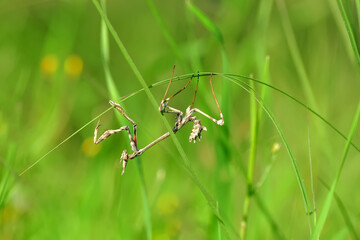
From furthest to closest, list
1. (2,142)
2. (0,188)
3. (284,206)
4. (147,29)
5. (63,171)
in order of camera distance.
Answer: (147,29) → (63,171) → (284,206) → (2,142) → (0,188)

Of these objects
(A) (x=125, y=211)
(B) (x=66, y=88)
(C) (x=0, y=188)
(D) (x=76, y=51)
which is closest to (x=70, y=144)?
(B) (x=66, y=88)

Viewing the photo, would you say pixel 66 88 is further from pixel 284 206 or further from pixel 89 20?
pixel 89 20

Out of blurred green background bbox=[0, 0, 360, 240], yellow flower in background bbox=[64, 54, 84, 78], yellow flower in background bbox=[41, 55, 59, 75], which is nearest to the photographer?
blurred green background bbox=[0, 0, 360, 240]

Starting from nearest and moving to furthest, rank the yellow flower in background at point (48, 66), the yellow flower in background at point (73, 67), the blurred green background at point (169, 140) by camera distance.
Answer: the blurred green background at point (169, 140) → the yellow flower in background at point (48, 66) → the yellow flower in background at point (73, 67)

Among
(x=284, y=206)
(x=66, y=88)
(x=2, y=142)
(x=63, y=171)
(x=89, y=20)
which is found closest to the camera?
(x=2, y=142)

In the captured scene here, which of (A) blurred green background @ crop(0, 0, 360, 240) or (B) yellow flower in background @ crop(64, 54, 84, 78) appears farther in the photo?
(B) yellow flower in background @ crop(64, 54, 84, 78)

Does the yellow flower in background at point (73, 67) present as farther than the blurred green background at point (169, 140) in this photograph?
Yes

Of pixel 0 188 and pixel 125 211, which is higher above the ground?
pixel 0 188

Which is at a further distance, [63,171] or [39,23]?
[39,23]

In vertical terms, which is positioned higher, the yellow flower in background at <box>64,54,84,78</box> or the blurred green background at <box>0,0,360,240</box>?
the yellow flower in background at <box>64,54,84,78</box>
